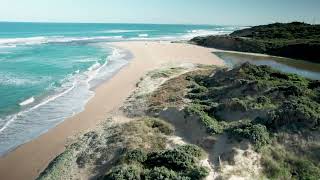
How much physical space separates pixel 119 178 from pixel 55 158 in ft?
15.1

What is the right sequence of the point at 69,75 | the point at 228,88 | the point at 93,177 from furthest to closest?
the point at 69,75, the point at 228,88, the point at 93,177

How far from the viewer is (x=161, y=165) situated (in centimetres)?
1470

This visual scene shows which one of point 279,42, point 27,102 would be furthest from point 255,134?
point 279,42

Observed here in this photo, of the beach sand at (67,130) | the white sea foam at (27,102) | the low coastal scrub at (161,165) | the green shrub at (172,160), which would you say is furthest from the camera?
the white sea foam at (27,102)

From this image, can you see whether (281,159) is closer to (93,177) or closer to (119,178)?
(119,178)

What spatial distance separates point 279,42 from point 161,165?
5078 centimetres

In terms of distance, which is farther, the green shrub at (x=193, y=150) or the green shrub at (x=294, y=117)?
the green shrub at (x=294, y=117)

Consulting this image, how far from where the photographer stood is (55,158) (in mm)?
17172

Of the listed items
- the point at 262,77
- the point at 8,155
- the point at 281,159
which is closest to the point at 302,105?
the point at 281,159

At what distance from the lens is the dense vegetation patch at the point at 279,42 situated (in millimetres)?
51938

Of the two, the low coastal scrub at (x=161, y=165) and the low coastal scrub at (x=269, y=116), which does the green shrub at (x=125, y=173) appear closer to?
the low coastal scrub at (x=161, y=165)

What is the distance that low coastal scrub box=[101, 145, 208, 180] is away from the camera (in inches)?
544

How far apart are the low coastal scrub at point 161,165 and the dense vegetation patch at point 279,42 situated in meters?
37.5

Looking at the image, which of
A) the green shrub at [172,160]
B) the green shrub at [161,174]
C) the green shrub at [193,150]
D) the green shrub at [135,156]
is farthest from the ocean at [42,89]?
the green shrub at [193,150]
